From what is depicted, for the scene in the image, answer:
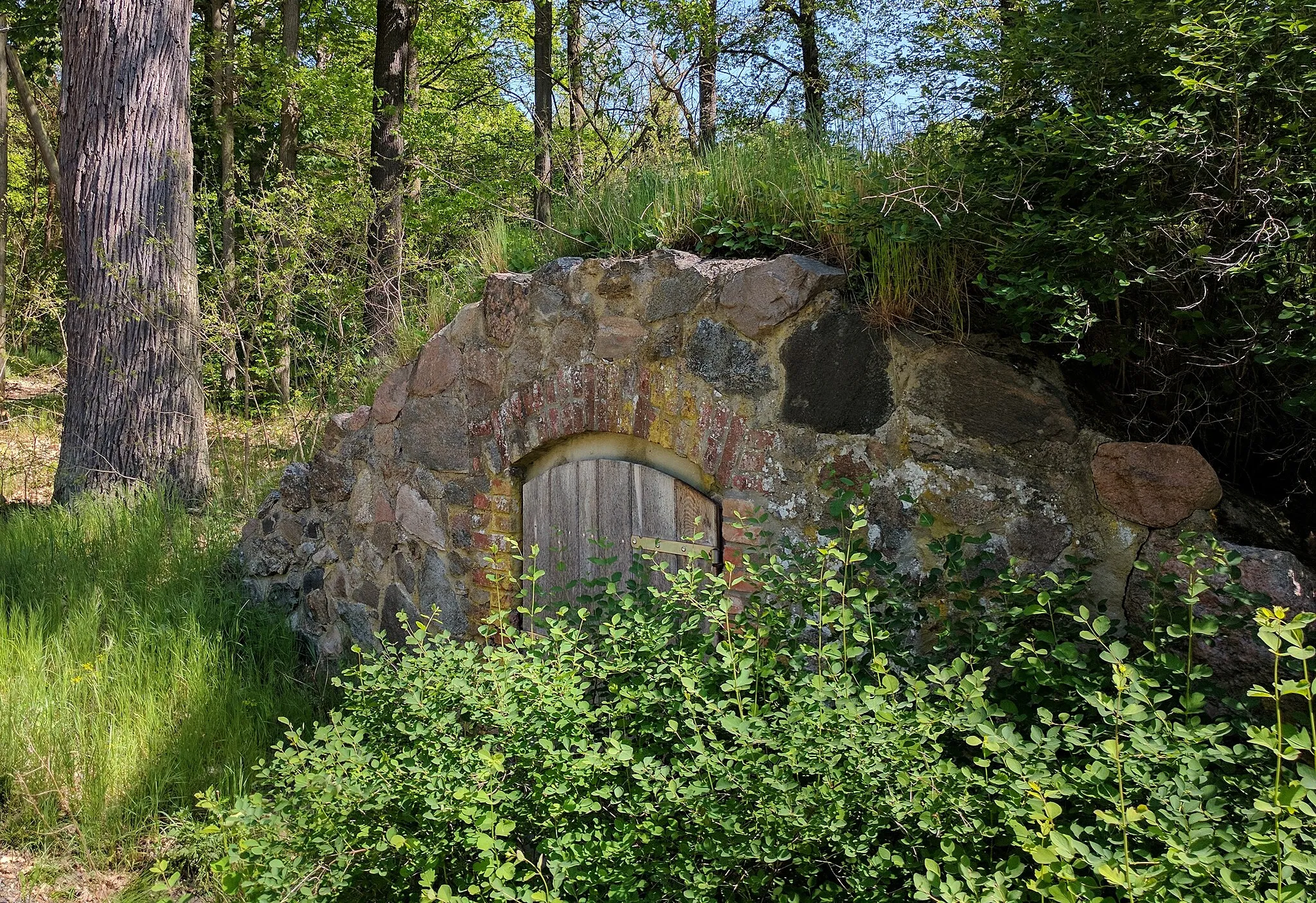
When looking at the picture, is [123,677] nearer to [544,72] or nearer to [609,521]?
[609,521]

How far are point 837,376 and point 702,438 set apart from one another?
0.58m

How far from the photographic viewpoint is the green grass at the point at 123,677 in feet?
12.3

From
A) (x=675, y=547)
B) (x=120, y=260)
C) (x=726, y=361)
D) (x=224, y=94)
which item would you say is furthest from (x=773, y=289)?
(x=224, y=94)

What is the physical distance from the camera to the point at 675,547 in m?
3.70

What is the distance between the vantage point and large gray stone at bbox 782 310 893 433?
10.5 ft

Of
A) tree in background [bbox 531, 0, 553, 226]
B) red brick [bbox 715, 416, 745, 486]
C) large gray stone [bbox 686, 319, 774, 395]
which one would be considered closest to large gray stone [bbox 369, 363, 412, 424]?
large gray stone [bbox 686, 319, 774, 395]

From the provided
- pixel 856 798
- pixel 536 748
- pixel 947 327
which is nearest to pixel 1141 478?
pixel 947 327

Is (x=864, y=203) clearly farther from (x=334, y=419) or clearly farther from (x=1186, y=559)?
(x=334, y=419)

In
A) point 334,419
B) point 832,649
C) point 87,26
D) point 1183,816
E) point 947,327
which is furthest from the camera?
point 87,26

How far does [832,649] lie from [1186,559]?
865 mm

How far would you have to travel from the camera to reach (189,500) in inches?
260

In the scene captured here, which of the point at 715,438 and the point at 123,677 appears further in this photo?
the point at 123,677

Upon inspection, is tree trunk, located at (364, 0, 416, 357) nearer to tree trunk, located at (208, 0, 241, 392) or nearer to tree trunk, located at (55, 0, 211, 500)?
tree trunk, located at (208, 0, 241, 392)

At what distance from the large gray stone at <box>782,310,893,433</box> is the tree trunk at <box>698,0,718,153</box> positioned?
24.8 feet
